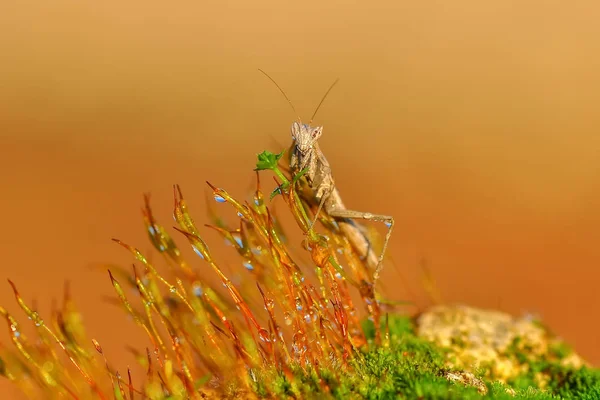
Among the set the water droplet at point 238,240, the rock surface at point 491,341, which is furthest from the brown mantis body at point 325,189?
the rock surface at point 491,341

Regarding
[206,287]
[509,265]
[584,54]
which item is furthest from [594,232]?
[206,287]

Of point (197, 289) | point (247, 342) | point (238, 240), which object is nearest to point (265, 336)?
point (247, 342)

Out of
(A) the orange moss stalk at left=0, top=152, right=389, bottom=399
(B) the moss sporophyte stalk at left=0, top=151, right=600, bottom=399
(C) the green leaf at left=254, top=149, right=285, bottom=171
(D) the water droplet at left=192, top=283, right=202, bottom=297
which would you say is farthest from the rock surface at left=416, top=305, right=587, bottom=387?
(C) the green leaf at left=254, top=149, right=285, bottom=171

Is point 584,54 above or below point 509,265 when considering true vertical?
above

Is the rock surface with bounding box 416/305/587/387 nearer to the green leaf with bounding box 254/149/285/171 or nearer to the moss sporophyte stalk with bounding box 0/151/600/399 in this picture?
the moss sporophyte stalk with bounding box 0/151/600/399

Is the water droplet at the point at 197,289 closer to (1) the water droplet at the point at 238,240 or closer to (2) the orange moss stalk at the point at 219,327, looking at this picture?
(2) the orange moss stalk at the point at 219,327

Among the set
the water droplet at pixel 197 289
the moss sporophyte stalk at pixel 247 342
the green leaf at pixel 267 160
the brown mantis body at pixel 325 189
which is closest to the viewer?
the moss sporophyte stalk at pixel 247 342

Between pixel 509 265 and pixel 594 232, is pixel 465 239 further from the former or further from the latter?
pixel 594 232

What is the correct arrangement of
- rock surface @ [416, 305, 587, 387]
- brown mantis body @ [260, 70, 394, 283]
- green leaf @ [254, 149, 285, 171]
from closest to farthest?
green leaf @ [254, 149, 285, 171], brown mantis body @ [260, 70, 394, 283], rock surface @ [416, 305, 587, 387]
